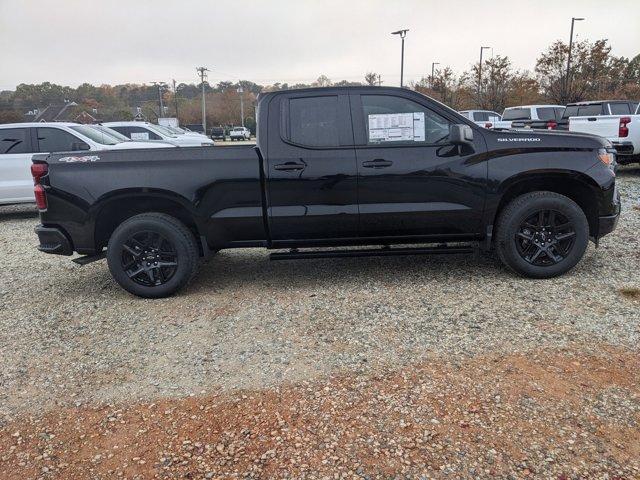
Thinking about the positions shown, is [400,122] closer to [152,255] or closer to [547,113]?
[152,255]

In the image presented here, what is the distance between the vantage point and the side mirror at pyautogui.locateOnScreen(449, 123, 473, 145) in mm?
4488

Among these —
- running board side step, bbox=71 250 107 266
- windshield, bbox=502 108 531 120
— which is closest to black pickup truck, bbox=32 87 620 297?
running board side step, bbox=71 250 107 266

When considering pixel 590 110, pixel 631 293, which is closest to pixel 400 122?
pixel 631 293

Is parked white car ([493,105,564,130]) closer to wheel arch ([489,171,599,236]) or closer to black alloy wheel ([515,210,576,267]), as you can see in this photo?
wheel arch ([489,171,599,236])

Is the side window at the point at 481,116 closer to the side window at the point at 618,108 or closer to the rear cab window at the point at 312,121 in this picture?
the side window at the point at 618,108

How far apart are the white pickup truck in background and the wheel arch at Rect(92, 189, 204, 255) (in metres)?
9.49

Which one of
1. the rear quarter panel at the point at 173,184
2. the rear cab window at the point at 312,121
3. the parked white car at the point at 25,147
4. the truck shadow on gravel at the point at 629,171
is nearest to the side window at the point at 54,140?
the parked white car at the point at 25,147

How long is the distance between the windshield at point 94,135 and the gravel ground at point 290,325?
168 inches

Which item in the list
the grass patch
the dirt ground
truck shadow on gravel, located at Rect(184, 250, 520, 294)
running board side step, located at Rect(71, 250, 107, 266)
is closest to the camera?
the dirt ground

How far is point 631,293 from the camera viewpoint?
4.42 metres

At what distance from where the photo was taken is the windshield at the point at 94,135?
30.6ft

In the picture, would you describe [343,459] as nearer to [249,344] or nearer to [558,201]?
[249,344]

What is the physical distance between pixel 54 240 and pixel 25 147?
5.40 m

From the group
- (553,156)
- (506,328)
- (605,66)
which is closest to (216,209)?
(506,328)
